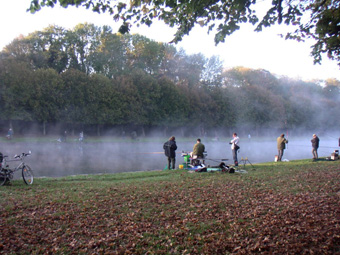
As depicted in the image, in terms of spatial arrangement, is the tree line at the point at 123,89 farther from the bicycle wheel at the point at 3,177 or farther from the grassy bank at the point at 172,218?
the grassy bank at the point at 172,218

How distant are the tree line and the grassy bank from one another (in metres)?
25.4

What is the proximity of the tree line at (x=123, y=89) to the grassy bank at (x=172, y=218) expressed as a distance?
25.4 meters

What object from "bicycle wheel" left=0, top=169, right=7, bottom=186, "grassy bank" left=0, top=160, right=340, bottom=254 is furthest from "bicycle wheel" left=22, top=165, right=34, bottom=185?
"bicycle wheel" left=0, top=169, right=7, bottom=186

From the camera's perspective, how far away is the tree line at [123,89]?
1795 inches

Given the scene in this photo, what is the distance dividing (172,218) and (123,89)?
4936 cm

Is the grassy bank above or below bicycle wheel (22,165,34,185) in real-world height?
below

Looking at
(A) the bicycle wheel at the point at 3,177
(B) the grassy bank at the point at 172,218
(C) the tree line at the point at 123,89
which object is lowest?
(B) the grassy bank at the point at 172,218

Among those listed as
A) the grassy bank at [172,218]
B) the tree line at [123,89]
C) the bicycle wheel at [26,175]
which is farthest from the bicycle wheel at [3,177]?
the tree line at [123,89]

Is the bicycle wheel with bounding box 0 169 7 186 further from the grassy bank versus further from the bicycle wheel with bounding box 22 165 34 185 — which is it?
the bicycle wheel with bounding box 22 165 34 185

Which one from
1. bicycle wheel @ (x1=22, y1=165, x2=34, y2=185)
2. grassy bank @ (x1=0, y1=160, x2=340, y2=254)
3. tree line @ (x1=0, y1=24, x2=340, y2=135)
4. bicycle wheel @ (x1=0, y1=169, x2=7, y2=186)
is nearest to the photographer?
grassy bank @ (x1=0, y1=160, x2=340, y2=254)

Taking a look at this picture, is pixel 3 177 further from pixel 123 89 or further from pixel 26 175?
pixel 123 89

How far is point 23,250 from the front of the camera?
17.7 feet

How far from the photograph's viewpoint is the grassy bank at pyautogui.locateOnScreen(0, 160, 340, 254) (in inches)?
214

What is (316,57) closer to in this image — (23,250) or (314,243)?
(314,243)
